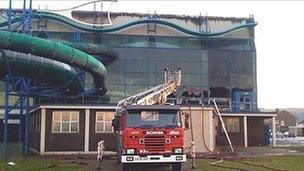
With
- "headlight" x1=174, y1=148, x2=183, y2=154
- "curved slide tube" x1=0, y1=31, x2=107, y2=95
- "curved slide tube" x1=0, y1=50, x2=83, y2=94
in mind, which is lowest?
"headlight" x1=174, y1=148, x2=183, y2=154

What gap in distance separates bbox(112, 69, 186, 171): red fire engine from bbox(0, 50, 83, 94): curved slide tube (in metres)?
11.3

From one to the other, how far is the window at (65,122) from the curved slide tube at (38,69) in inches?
87.6

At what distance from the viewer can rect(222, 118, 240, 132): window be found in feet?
149

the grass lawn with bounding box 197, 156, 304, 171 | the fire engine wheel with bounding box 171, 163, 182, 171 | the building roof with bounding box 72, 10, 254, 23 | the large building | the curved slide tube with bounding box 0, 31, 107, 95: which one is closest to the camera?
the fire engine wheel with bounding box 171, 163, 182, 171

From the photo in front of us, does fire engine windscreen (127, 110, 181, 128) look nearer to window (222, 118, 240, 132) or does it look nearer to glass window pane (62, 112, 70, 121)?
glass window pane (62, 112, 70, 121)

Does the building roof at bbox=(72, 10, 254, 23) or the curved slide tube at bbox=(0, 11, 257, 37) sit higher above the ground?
the building roof at bbox=(72, 10, 254, 23)

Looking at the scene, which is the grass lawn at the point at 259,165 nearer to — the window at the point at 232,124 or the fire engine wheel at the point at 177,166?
the fire engine wheel at the point at 177,166

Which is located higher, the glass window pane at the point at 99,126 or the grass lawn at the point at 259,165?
the glass window pane at the point at 99,126

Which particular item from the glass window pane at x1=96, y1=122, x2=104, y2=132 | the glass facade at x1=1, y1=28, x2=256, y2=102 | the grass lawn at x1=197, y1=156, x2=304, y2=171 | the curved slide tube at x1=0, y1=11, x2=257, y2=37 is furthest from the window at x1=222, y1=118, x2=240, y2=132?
the grass lawn at x1=197, y1=156, x2=304, y2=171

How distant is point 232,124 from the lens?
45.3 metres

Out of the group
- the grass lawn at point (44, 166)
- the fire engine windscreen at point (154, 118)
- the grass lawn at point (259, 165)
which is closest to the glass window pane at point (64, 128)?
the grass lawn at point (44, 166)

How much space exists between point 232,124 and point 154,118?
2588cm

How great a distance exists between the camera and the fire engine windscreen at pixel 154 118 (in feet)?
67.3

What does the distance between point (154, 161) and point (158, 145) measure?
2.23 feet
